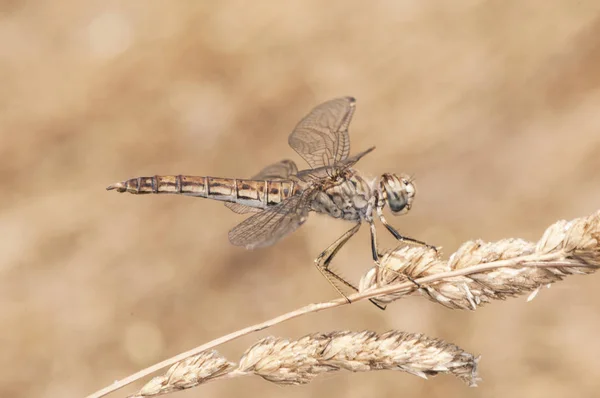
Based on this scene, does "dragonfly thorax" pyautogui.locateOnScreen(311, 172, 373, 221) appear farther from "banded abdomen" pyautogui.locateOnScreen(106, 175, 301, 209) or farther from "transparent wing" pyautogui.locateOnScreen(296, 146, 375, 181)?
"banded abdomen" pyautogui.locateOnScreen(106, 175, 301, 209)

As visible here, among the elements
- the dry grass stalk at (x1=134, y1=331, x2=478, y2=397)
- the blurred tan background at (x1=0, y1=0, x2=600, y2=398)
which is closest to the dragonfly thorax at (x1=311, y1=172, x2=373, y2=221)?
the dry grass stalk at (x1=134, y1=331, x2=478, y2=397)

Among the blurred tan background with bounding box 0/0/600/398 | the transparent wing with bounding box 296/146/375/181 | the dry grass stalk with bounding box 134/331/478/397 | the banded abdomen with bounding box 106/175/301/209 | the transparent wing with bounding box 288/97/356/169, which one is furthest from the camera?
the blurred tan background with bounding box 0/0/600/398

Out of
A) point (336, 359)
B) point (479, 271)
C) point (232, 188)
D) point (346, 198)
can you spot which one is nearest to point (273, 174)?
point (232, 188)

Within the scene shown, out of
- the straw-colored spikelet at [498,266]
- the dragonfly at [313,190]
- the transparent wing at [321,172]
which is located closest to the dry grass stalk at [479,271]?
the straw-colored spikelet at [498,266]

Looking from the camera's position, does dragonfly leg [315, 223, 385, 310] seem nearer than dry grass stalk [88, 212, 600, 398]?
No

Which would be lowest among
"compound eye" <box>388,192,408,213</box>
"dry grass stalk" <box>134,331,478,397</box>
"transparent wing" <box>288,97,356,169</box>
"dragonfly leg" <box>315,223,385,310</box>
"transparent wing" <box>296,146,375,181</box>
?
"dry grass stalk" <box>134,331,478,397</box>

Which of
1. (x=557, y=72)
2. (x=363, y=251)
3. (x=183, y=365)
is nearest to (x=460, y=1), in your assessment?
(x=557, y=72)

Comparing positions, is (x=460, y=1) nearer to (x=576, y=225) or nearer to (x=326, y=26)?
(x=326, y=26)

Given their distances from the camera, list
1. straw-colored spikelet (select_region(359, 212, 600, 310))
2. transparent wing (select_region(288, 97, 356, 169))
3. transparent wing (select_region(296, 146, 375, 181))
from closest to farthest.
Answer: straw-colored spikelet (select_region(359, 212, 600, 310)) < transparent wing (select_region(296, 146, 375, 181)) < transparent wing (select_region(288, 97, 356, 169))
